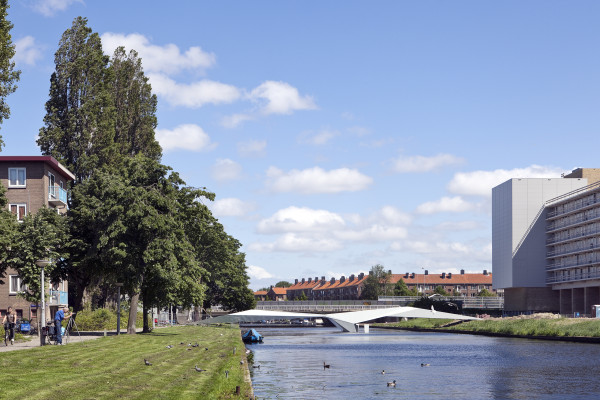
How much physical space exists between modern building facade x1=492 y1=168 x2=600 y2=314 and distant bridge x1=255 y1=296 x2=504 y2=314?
1036 centimetres

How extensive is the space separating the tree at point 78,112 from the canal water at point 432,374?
27.5 meters

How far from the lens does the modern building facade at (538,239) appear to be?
159 meters

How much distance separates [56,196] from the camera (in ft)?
249

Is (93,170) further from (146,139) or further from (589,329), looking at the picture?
(589,329)

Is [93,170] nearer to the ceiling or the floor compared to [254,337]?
nearer to the ceiling

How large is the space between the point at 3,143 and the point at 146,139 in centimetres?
4295

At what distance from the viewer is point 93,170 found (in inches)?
3046

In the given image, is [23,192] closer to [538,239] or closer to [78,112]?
[78,112]

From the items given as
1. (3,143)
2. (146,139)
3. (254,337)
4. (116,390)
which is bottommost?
(254,337)

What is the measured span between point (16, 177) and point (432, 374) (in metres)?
46.7

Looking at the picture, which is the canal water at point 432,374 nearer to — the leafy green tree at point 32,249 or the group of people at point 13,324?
the group of people at point 13,324

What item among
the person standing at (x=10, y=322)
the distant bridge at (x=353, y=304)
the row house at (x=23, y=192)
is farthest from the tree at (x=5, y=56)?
the distant bridge at (x=353, y=304)

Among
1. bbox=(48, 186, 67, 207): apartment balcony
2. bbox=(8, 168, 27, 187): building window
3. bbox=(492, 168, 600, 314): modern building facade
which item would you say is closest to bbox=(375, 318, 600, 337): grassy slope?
bbox=(48, 186, 67, 207): apartment balcony

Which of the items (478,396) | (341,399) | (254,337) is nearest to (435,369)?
(478,396)
